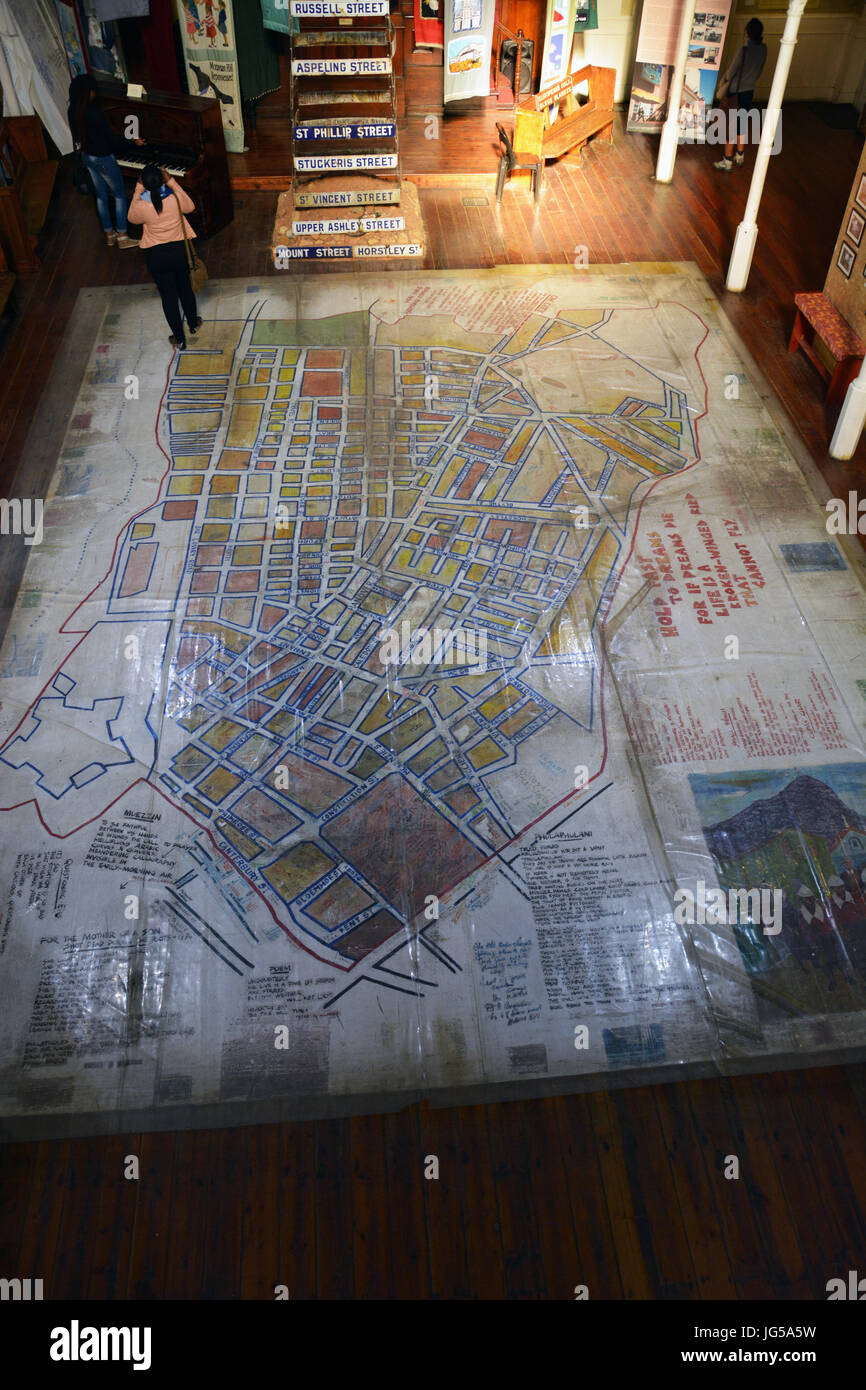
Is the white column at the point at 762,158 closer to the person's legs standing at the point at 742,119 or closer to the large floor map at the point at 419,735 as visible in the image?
the large floor map at the point at 419,735

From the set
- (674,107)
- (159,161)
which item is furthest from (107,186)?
(674,107)

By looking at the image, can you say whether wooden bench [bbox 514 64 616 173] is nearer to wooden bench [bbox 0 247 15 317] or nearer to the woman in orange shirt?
the woman in orange shirt

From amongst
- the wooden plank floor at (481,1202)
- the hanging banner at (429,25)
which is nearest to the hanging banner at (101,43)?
the hanging banner at (429,25)

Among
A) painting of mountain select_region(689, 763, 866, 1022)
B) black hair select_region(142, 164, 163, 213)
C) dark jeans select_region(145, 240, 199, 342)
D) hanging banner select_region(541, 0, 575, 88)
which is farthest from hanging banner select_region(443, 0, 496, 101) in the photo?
painting of mountain select_region(689, 763, 866, 1022)

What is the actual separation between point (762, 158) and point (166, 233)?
4491 millimetres

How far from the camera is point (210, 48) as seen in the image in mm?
9578

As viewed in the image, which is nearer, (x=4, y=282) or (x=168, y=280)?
(x=168, y=280)

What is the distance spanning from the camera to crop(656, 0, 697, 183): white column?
9.57 meters

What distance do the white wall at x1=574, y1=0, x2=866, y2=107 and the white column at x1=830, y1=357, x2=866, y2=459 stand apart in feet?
20.6

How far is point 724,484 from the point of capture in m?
7.05

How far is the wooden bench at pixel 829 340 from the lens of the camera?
733 cm

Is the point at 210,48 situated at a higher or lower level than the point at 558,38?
lower

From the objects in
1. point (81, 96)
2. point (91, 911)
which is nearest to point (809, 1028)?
point (91, 911)

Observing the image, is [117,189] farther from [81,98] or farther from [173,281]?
[173,281]
